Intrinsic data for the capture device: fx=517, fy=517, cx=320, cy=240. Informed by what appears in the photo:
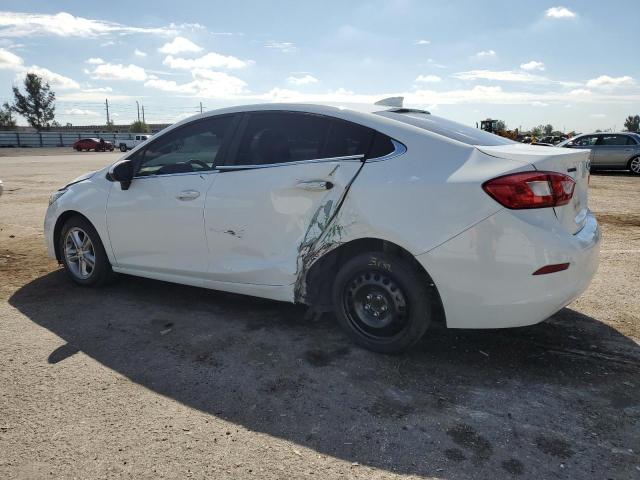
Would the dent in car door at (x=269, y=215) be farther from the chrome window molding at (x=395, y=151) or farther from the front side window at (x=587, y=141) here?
the front side window at (x=587, y=141)

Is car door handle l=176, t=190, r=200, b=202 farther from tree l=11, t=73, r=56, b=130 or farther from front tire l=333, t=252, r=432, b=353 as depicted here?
tree l=11, t=73, r=56, b=130

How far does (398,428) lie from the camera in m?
2.66

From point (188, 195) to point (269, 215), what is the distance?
2.64ft

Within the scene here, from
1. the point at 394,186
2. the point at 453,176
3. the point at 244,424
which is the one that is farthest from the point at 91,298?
the point at 453,176

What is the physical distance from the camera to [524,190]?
114 inches

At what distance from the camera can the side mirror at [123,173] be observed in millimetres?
4438

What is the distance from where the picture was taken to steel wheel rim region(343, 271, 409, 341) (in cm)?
335

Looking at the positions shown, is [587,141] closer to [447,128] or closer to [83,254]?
[447,128]

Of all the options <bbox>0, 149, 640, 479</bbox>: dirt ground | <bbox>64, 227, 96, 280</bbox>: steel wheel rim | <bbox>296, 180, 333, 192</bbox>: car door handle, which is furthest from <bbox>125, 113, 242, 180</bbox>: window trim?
<bbox>0, 149, 640, 479</bbox>: dirt ground

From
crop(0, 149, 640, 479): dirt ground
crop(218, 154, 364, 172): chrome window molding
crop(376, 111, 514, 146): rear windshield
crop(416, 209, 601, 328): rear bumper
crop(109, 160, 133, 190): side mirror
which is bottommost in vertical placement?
crop(0, 149, 640, 479): dirt ground

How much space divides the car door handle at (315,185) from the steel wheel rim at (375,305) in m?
0.63

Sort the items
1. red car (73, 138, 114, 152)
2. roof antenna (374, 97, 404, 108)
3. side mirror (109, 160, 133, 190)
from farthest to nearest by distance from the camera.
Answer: red car (73, 138, 114, 152) < side mirror (109, 160, 133, 190) < roof antenna (374, 97, 404, 108)

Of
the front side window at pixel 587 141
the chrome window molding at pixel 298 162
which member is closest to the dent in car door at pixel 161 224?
the chrome window molding at pixel 298 162

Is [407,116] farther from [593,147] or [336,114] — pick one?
[593,147]
